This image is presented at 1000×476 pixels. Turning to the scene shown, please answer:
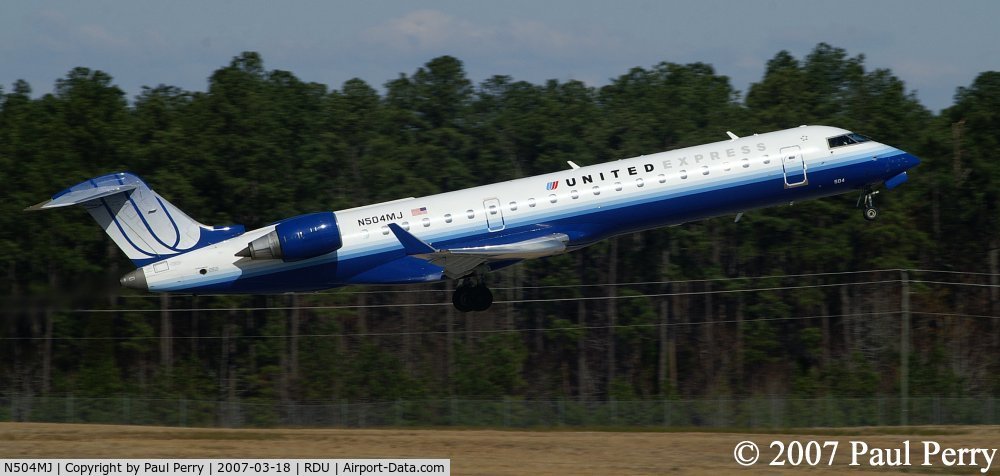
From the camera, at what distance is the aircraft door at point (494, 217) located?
30922 millimetres

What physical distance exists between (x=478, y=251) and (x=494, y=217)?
1.26 m

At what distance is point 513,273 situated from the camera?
63.6 meters

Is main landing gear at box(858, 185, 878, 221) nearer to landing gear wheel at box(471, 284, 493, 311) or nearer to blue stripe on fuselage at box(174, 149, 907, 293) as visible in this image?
blue stripe on fuselage at box(174, 149, 907, 293)

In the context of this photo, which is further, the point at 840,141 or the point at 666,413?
the point at 666,413

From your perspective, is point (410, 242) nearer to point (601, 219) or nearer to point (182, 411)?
point (601, 219)

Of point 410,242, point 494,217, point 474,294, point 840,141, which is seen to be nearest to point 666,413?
point 474,294

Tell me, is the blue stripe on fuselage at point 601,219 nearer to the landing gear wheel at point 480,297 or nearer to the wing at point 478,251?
the wing at point 478,251

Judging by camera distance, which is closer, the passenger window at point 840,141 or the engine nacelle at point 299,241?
the engine nacelle at point 299,241

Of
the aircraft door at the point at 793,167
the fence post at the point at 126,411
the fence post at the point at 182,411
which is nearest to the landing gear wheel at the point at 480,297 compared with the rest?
the aircraft door at the point at 793,167

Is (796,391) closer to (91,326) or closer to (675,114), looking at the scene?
(675,114)

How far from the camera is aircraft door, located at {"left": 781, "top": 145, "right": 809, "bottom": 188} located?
3141cm

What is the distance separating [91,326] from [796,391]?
31113 mm

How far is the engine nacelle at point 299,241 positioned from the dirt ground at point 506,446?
4533mm

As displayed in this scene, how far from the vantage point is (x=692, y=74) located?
7606 centimetres
